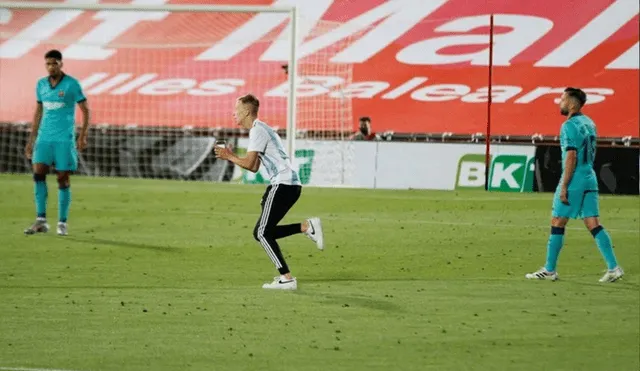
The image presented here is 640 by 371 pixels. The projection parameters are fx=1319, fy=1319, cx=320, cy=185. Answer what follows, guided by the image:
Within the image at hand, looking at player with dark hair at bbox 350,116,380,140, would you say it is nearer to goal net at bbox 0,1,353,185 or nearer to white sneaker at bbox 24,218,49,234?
goal net at bbox 0,1,353,185

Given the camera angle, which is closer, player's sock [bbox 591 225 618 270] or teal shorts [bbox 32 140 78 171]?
player's sock [bbox 591 225 618 270]

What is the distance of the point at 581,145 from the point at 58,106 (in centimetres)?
683

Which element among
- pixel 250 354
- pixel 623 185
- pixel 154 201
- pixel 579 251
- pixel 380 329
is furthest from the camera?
pixel 623 185

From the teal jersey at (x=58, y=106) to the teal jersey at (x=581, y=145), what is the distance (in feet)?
21.1

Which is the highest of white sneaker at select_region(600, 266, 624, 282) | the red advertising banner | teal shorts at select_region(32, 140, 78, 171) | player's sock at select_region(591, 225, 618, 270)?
the red advertising banner

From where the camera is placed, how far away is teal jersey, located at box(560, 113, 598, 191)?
12.4 meters

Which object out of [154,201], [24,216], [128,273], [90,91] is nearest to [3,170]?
[90,91]

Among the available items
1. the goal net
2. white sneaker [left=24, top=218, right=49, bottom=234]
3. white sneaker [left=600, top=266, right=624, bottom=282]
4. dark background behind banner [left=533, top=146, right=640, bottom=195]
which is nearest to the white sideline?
white sneaker [left=24, top=218, right=49, bottom=234]

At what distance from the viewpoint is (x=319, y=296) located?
1149 cm

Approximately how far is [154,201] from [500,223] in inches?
241

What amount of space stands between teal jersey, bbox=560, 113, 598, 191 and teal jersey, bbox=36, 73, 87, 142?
6.42 meters

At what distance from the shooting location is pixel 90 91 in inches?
1185

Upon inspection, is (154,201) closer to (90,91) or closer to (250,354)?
(90,91)

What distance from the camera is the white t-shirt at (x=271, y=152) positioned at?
38.7ft
